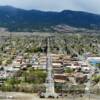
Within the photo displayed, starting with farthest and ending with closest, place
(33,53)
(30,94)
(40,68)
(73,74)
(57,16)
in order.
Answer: (57,16) < (33,53) < (40,68) < (73,74) < (30,94)

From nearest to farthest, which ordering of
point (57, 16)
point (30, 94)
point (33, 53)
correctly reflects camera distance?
1. point (30, 94)
2. point (33, 53)
3. point (57, 16)

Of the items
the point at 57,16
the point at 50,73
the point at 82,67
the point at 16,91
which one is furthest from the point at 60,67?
the point at 57,16

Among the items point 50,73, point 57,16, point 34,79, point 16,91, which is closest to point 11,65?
point 50,73

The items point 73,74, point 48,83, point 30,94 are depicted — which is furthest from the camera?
point 73,74

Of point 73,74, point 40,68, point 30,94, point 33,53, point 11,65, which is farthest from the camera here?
point 33,53

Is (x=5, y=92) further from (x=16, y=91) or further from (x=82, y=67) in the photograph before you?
(x=82, y=67)

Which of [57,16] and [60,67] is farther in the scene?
[57,16]

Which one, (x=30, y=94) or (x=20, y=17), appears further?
(x=20, y=17)

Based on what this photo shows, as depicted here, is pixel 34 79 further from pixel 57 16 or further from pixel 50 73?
pixel 57 16

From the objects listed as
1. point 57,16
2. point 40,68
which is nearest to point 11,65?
point 40,68
